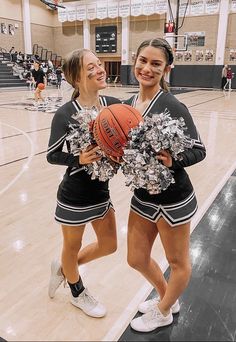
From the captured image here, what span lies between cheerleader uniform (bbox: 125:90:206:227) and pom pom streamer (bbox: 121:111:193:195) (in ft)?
0.47

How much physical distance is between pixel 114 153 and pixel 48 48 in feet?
85.5

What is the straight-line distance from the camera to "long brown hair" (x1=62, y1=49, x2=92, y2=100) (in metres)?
1.68

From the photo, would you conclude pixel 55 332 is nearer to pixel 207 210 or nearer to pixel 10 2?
pixel 207 210

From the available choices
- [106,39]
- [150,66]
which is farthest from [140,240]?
[106,39]

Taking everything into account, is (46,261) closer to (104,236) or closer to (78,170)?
(104,236)

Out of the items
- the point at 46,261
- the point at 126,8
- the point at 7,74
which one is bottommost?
the point at 46,261

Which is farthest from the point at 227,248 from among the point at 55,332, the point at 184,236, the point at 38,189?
the point at 38,189

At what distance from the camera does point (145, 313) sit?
1.96 metres

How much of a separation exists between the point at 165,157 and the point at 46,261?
5.20 feet

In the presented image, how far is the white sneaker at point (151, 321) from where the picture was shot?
1.86 metres

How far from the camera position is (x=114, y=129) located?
1390 mm

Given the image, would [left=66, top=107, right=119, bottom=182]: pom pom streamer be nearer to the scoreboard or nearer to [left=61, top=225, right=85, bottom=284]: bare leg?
[left=61, top=225, right=85, bottom=284]: bare leg

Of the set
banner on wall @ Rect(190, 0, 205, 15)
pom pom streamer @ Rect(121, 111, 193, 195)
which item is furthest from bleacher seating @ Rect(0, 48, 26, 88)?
pom pom streamer @ Rect(121, 111, 193, 195)

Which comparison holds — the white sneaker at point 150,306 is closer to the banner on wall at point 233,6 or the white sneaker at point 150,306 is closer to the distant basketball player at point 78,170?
the distant basketball player at point 78,170
